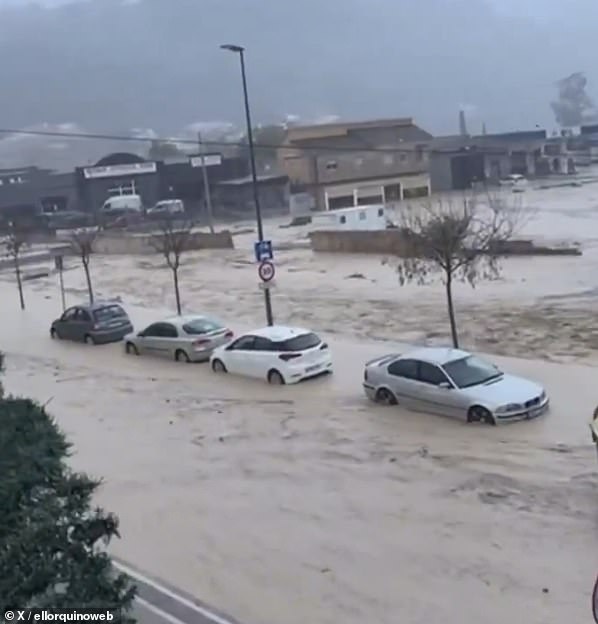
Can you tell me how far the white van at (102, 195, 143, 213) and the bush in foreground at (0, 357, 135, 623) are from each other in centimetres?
8111

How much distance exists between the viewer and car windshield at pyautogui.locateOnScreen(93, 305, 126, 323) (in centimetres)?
2972

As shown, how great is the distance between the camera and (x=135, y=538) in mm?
13305

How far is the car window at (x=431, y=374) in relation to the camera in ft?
58.6

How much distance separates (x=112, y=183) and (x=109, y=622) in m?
90.9

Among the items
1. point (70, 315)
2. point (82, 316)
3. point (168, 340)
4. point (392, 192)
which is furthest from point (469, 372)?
point (392, 192)

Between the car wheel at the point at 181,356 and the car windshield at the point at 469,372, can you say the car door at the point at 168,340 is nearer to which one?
the car wheel at the point at 181,356

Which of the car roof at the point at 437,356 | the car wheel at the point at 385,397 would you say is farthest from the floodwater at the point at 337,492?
the car roof at the point at 437,356

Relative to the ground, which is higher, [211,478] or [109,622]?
[109,622]

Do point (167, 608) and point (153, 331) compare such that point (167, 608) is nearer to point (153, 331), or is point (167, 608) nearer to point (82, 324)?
point (153, 331)

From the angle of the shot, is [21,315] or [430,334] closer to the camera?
[430,334]

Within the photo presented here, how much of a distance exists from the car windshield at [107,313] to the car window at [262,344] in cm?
858

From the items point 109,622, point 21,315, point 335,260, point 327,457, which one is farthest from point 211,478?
point 335,260

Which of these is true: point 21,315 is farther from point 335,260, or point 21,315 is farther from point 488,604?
point 488,604

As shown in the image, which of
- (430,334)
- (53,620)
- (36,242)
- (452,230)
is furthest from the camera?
(36,242)
